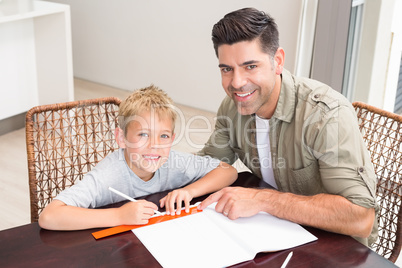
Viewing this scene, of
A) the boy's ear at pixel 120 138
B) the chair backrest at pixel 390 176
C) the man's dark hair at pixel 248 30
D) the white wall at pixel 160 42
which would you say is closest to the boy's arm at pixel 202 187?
the boy's ear at pixel 120 138

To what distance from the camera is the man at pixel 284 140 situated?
136cm

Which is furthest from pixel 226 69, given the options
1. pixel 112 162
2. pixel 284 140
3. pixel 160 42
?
pixel 160 42

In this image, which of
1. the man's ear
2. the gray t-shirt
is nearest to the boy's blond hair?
the gray t-shirt

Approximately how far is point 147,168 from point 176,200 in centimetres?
17

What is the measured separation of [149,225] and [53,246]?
0.23 meters

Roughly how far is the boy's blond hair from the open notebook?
332mm

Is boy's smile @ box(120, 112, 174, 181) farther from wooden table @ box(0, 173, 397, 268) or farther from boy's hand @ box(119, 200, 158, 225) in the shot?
wooden table @ box(0, 173, 397, 268)

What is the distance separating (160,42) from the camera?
3934 millimetres

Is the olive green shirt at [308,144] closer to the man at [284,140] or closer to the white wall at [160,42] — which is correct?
the man at [284,140]

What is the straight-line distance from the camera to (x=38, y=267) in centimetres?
113

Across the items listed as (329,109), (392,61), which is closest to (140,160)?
(329,109)

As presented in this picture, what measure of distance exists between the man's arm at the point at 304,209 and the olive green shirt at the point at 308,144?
3 cm

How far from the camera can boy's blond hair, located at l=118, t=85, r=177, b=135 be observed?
59.9 inches

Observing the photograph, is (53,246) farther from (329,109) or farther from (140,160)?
(329,109)
